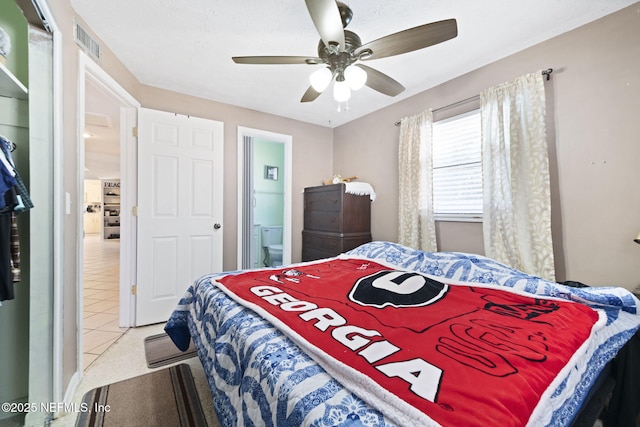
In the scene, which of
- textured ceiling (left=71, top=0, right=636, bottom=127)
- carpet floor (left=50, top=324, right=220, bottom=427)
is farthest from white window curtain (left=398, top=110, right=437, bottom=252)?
carpet floor (left=50, top=324, right=220, bottom=427)

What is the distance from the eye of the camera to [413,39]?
4.56 feet

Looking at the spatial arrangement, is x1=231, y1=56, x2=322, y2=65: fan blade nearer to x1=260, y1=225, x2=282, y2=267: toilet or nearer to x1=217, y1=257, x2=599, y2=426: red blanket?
x1=217, y1=257, x2=599, y2=426: red blanket

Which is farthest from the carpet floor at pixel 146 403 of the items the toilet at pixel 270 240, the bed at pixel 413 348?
the toilet at pixel 270 240

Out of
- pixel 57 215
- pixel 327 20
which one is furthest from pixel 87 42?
pixel 327 20

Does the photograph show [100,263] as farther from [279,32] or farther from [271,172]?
[279,32]

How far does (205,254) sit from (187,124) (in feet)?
4.81

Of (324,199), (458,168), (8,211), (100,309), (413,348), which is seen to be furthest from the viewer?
(324,199)

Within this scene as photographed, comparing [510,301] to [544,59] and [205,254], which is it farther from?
[205,254]

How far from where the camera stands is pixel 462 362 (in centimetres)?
77

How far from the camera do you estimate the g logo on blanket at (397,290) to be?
1.33 m

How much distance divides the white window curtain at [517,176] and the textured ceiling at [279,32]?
0.32m

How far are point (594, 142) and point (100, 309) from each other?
4864 millimetres

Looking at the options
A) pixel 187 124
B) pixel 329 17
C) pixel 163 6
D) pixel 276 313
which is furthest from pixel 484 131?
pixel 187 124

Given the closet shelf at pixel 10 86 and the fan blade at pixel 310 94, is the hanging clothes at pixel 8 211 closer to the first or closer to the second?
the closet shelf at pixel 10 86
